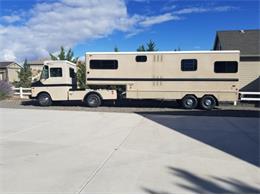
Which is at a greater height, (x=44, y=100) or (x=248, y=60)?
(x=248, y=60)

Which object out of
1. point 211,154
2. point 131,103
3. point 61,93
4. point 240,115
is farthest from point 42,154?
point 131,103

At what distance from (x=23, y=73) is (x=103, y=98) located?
22.7 meters

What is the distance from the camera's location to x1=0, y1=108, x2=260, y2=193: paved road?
4777mm

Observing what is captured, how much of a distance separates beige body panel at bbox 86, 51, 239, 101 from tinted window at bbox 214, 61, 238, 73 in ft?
0.55

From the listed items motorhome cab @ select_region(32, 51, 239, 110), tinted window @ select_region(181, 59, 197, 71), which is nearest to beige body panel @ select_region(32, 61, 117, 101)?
motorhome cab @ select_region(32, 51, 239, 110)

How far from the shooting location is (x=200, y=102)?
1633 cm

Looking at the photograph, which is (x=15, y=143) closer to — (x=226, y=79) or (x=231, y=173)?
(x=231, y=173)

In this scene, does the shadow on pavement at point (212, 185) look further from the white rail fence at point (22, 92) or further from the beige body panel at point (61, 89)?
the white rail fence at point (22, 92)

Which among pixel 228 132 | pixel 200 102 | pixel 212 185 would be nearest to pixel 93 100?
pixel 200 102

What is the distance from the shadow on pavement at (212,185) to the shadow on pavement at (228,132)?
1.35 m

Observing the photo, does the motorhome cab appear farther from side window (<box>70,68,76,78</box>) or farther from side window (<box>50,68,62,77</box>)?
side window (<box>70,68,76,78</box>)

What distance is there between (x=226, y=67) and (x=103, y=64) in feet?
22.0

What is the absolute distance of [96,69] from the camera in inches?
664

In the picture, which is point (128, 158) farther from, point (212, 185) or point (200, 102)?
point (200, 102)
